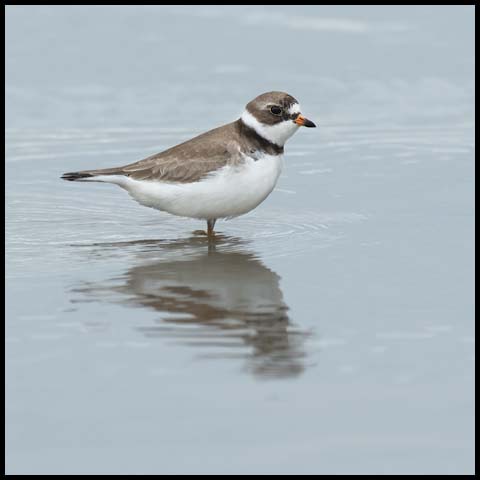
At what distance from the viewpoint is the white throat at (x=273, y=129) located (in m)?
12.7

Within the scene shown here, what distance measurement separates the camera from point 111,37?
2244cm

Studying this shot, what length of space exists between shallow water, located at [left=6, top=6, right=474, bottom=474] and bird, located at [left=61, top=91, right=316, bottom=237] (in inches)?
15.9

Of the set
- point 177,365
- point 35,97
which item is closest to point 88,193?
point 35,97

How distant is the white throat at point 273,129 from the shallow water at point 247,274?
0.92 meters

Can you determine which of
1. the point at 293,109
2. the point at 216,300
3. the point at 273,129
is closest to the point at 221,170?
the point at 273,129

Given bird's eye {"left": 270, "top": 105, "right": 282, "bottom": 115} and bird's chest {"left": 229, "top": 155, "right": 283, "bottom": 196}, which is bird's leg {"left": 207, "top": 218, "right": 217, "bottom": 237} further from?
bird's eye {"left": 270, "top": 105, "right": 282, "bottom": 115}

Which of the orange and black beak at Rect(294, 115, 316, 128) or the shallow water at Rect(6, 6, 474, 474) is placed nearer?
the shallow water at Rect(6, 6, 474, 474)

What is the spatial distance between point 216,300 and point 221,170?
233 centimetres

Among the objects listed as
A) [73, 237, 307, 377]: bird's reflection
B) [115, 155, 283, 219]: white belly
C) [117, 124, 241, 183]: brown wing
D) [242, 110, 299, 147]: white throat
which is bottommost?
[73, 237, 307, 377]: bird's reflection

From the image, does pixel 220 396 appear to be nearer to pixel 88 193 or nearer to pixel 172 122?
pixel 88 193

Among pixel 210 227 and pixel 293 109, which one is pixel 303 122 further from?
pixel 210 227

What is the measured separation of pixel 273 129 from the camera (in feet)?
41.8

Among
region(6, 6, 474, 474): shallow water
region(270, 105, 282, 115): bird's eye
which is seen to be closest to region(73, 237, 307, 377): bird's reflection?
region(6, 6, 474, 474): shallow water

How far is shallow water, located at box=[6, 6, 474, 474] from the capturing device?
748cm
